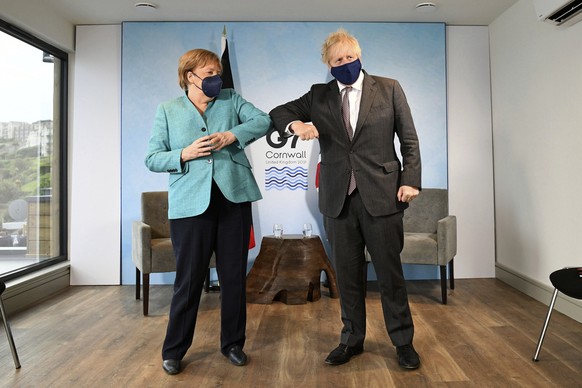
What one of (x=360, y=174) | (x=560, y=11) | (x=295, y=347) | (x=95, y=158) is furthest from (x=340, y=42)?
(x=95, y=158)

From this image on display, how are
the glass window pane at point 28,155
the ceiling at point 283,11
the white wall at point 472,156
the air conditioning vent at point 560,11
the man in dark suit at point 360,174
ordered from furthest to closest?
the white wall at point 472,156 → the ceiling at point 283,11 → the glass window pane at point 28,155 → the air conditioning vent at point 560,11 → the man in dark suit at point 360,174

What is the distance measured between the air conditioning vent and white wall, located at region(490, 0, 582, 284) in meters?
0.06

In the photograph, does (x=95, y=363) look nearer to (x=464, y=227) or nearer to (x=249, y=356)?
(x=249, y=356)

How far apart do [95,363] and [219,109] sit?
149 cm

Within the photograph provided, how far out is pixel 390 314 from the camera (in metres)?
2.43

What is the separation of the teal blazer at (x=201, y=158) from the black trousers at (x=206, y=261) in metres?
A: 0.07

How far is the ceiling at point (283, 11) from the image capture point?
13.6ft

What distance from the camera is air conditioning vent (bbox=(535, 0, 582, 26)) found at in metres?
3.17

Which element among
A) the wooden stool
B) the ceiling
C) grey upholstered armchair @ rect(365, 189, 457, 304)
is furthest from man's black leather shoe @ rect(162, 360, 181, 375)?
the ceiling

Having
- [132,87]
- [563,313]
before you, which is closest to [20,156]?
[132,87]

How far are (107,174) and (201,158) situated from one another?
262 cm

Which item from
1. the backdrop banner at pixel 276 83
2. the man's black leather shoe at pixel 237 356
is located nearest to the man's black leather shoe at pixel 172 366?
the man's black leather shoe at pixel 237 356

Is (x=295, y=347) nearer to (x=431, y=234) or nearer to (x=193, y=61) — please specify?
A: (x=193, y=61)

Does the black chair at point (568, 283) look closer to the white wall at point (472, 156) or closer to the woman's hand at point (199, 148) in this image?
the woman's hand at point (199, 148)
